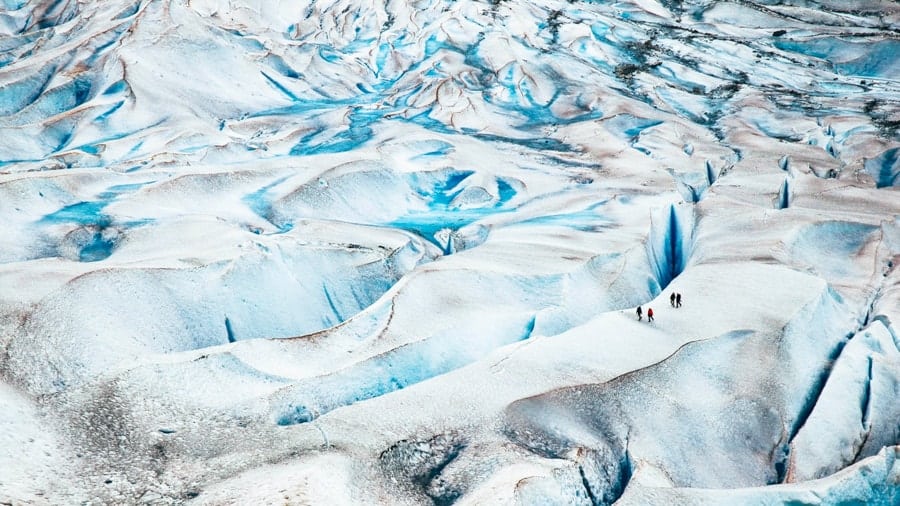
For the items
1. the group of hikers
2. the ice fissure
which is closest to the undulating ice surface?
the ice fissure

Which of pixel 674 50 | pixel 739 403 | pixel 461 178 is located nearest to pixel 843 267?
pixel 739 403

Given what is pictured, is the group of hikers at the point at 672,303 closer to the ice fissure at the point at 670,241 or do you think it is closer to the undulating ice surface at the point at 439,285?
the undulating ice surface at the point at 439,285

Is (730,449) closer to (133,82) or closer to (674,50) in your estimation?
(133,82)

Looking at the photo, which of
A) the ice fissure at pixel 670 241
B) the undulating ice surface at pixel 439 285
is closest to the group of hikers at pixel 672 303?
the undulating ice surface at pixel 439 285

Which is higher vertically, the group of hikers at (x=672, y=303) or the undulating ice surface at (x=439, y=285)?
the group of hikers at (x=672, y=303)

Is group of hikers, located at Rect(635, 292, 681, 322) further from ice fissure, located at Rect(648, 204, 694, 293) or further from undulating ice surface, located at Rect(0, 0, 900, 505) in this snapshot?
ice fissure, located at Rect(648, 204, 694, 293)

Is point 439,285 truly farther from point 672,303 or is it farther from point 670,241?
point 670,241

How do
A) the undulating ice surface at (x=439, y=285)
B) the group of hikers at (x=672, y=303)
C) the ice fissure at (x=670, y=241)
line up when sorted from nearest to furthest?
1. the undulating ice surface at (x=439, y=285)
2. the group of hikers at (x=672, y=303)
3. the ice fissure at (x=670, y=241)

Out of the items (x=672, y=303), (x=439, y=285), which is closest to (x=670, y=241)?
(x=672, y=303)
